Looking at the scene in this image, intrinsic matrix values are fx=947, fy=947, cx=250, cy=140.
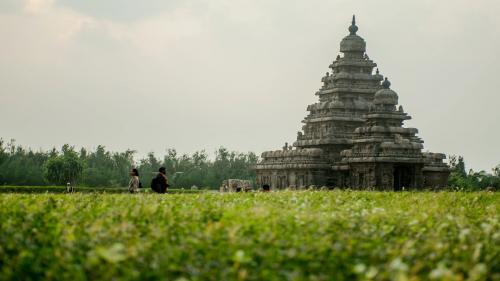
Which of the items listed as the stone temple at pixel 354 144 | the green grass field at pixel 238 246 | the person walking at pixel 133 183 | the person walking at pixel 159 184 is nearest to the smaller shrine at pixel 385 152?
the stone temple at pixel 354 144

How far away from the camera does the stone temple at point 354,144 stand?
209 ft

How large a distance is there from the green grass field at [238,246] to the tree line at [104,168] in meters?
71.0

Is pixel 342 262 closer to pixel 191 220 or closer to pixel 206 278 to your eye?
pixel 206 278

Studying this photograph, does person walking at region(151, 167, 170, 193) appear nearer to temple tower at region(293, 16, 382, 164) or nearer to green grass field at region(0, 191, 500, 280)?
green grass field at region(0, 191, 500, 280)

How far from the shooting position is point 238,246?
11781mm

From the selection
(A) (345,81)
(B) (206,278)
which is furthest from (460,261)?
(A) (345,81)

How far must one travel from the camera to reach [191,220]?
14547 mm

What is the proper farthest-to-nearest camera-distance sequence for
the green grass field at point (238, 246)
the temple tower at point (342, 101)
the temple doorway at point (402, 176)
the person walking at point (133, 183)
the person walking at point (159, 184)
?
the temple tower at point (342, 101) → the temple doorway at point (402, 176) → the person walking at point (133, 183) → the person walking at point (159, 184) → the green grass field at point (238, 246)

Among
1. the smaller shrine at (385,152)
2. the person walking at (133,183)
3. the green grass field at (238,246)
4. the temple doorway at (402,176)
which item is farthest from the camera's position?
the temple doorway at (402,176)

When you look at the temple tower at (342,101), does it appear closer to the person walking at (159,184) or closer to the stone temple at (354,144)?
the stone temple at (354,144)

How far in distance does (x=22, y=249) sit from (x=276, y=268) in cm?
339

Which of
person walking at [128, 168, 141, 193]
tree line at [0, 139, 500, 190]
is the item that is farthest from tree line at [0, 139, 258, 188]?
person walking at [128, 168, 141, 193]

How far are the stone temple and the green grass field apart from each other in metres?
48.6

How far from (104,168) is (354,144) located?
5289cm
